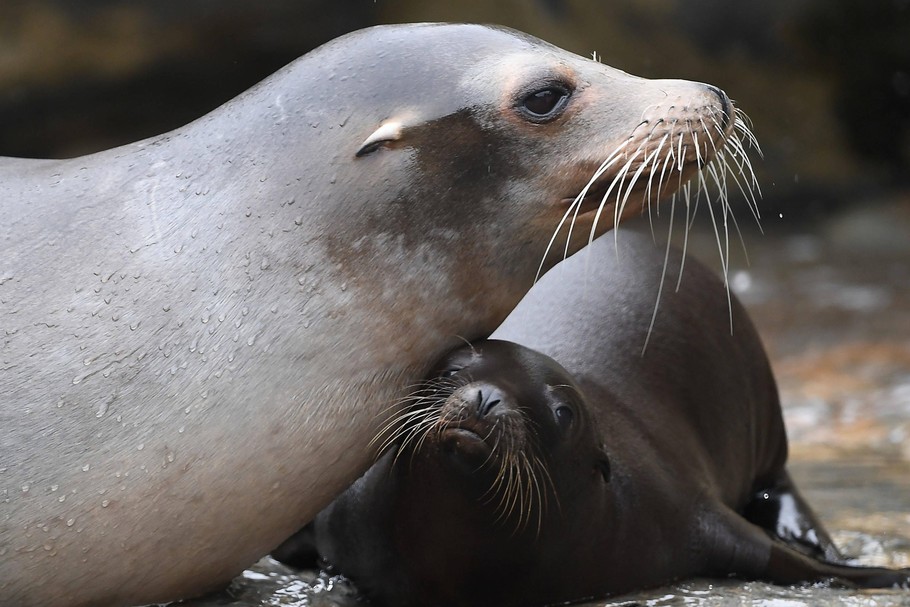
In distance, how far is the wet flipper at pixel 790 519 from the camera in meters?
5.01

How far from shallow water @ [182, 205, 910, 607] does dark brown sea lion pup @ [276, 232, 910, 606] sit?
126 mm

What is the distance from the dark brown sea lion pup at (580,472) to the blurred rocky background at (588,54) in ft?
20.4

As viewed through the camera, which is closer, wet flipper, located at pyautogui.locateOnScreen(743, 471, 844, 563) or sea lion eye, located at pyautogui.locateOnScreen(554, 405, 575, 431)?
sea lion eye, located at pyautogui.locateOnScreen(554, 405, 575, 431)

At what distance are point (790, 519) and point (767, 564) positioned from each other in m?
0.94

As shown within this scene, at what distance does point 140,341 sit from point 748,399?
286 centimetres

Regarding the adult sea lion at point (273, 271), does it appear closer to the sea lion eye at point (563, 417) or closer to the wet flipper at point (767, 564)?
the sea lion eye at point (563, 417)

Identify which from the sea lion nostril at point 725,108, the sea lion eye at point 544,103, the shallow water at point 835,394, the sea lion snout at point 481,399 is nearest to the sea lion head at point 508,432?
the sea lion snout at point 481,399

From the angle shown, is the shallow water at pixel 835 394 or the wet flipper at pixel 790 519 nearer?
the shallow water at pixel 835 394

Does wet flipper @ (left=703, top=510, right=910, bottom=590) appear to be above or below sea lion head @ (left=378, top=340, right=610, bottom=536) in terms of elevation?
below

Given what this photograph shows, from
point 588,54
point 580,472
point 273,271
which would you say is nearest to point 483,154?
point 273,271

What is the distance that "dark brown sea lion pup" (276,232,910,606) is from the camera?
3877 mm

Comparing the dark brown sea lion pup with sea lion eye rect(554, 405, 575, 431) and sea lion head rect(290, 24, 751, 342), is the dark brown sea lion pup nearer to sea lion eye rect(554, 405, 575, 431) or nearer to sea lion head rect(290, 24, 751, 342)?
sea lion eye rect(554, 405, 575, 431)

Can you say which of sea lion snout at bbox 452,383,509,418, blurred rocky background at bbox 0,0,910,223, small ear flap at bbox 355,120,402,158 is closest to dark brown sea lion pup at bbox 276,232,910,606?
sea lion snout at bbox 452,383,509,418

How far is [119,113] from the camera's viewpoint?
11.6 m
